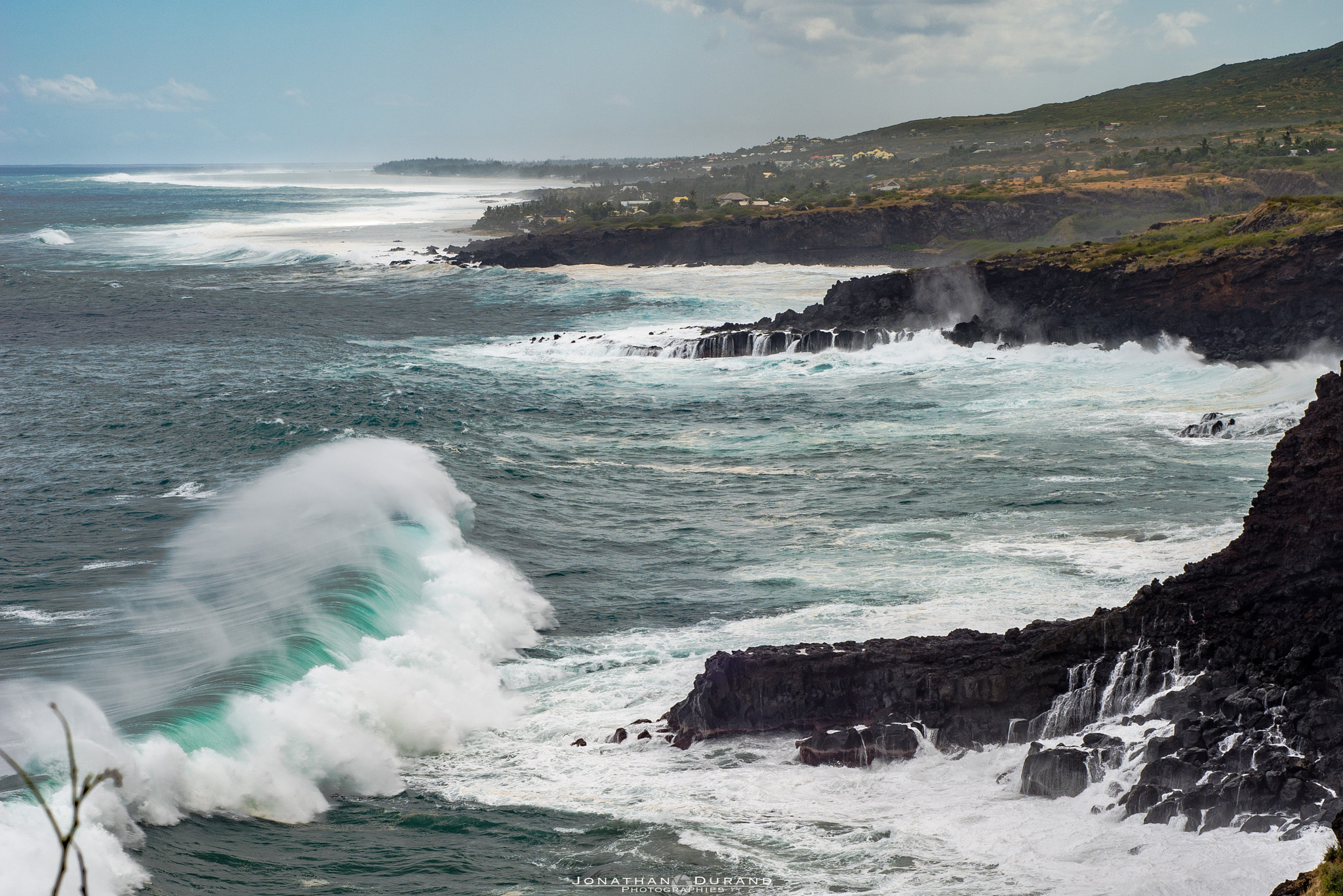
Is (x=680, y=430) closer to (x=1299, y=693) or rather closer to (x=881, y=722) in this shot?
(x=881, y=722)

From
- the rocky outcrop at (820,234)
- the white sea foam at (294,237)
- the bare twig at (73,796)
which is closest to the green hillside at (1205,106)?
the rocky outcrop at (820,234)

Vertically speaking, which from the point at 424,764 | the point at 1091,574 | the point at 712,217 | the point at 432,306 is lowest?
the point at 424,764

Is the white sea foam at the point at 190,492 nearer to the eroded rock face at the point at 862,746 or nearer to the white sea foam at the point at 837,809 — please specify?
the white sea foam at the point at 837,809

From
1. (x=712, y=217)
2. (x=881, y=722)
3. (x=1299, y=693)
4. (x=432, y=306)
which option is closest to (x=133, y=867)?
(x=881, y=722)

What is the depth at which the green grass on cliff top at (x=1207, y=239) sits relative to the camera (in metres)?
37.5

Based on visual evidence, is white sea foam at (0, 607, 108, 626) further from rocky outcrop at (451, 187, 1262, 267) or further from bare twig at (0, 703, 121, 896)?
rocky outcrop at (451, 187, 1262, 267)

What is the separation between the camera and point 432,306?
5953 cm

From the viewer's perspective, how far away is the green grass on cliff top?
37469 millimetres

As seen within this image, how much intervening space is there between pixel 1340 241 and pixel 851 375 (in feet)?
50.7

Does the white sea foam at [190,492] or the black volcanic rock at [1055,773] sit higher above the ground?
the white sea foam at [190,492]

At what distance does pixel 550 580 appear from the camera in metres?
20.7

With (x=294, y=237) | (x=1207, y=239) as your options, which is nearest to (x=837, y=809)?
(x=1207, y=239)

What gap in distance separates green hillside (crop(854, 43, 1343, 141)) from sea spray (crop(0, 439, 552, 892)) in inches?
4408

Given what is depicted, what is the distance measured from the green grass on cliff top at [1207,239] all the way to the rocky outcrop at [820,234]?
3069 centimetres
